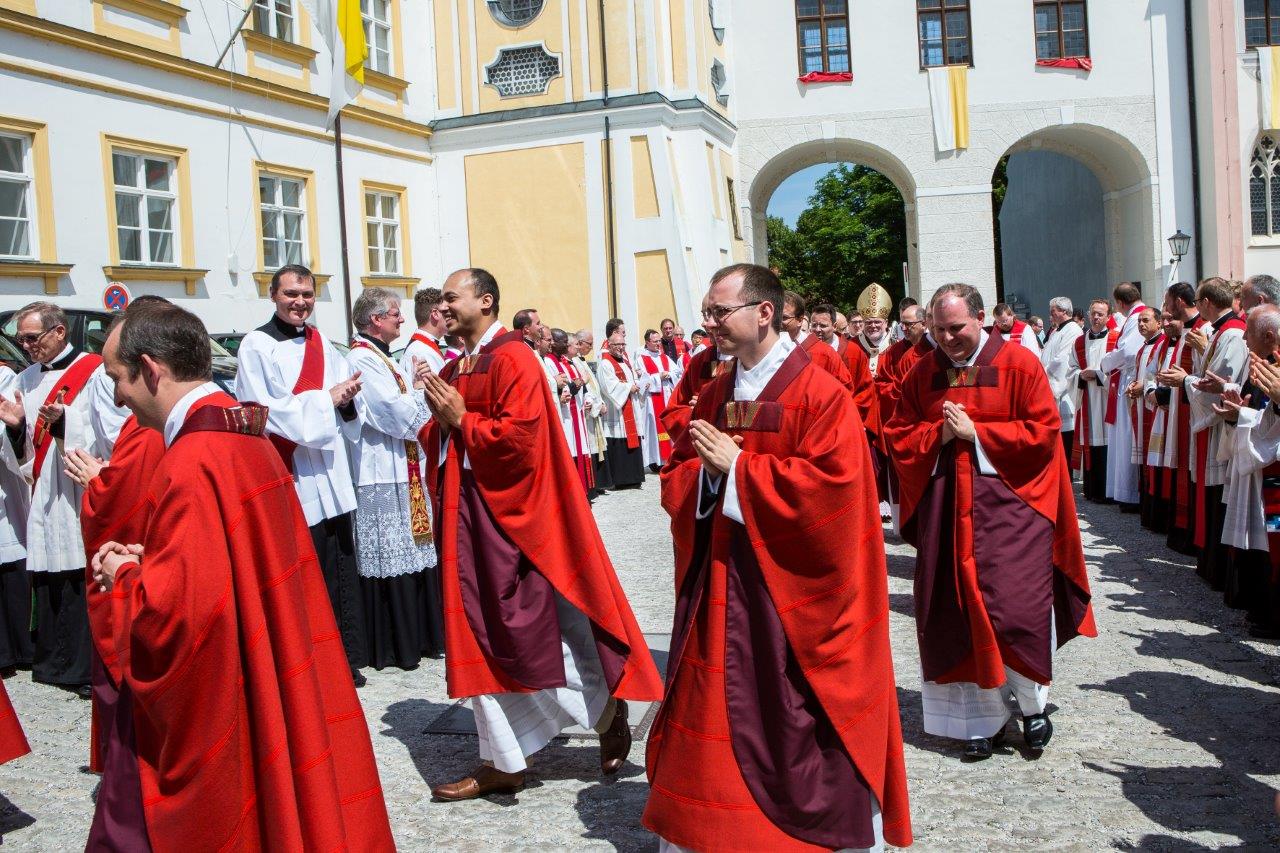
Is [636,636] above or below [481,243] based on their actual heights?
below

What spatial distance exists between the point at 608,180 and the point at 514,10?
3857mm

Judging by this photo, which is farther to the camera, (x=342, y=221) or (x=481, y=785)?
(x=342, y=221)

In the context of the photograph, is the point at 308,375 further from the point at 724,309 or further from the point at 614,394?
the point at 614,394

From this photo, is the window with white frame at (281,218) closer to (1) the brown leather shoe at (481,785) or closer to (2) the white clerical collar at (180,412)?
(1) the brown leather shoe at (481,785)

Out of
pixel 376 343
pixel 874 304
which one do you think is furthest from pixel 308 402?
pixel 874 304

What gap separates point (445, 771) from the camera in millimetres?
5051

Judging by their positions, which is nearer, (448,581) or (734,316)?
(734,316)

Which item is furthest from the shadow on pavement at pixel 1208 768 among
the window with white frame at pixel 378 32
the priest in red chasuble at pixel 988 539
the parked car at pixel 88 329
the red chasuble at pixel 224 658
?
the window with white frame at pixel 378 32

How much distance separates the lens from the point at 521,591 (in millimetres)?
4746

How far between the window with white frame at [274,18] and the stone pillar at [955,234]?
565 inches

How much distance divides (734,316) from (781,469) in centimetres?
51

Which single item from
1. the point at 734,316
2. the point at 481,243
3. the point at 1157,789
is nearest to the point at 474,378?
the point at 734,316

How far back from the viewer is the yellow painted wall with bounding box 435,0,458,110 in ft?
72.9

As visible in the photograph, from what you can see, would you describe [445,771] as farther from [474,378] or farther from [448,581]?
[474,378]
